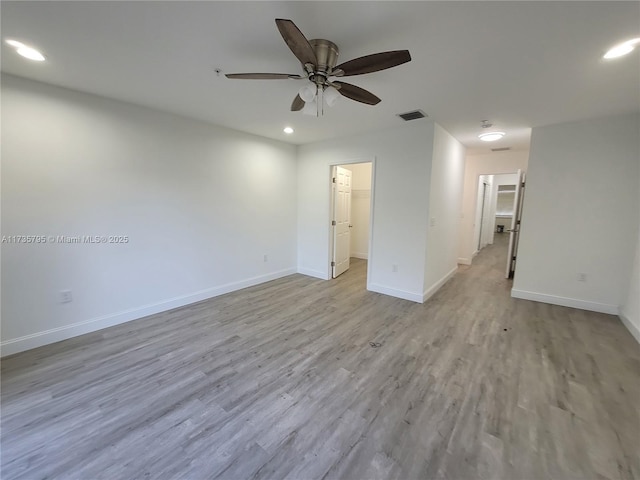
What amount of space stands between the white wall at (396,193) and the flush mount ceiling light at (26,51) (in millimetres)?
3490

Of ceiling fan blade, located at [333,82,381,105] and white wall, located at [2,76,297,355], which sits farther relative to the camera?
white wall, located at [2,76,297,355]

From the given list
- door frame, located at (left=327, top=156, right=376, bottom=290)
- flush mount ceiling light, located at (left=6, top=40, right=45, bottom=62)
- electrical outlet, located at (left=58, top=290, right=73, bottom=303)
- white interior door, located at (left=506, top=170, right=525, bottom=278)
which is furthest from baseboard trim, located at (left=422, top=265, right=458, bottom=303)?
flush mount ceiling light, located at (left=6, top=40, right=45, bottom=62)

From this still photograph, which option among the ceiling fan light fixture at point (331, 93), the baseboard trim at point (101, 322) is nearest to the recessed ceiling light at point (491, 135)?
the ceiling fan light fixture at point (331, 93)

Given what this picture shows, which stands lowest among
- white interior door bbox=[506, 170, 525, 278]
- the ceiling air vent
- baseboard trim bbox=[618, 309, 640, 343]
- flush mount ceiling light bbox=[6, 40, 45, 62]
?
baseboard trim bbox=[618, 309, 640, 343]

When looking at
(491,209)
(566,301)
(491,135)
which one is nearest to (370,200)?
(491,135)

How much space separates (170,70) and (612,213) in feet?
17.3

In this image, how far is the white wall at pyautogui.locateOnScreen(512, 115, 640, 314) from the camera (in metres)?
3.28

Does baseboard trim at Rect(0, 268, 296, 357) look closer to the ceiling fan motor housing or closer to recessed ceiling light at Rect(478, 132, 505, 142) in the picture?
the ceiling fan motor housing

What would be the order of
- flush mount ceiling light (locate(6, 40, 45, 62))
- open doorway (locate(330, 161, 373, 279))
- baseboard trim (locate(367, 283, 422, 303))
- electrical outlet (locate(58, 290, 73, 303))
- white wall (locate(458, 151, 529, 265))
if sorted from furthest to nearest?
white wall (locate(458, 151, 529, 265)) → open doorway (locate(330, 161, 373, 279)) → baseboard trim (locate(367, 283, 422, 303)) → electrical outlet (locate(58, 290, 73, 303)) → flush mount ceiling light (locate(6, 40, 45, 62))

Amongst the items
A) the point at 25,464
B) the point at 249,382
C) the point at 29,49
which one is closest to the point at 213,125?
the point at 29,49

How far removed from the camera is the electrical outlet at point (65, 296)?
2.68 m

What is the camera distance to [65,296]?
8.89ft

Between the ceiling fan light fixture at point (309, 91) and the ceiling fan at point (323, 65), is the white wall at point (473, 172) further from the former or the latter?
the ceiling fan light fixture at point (309, 91)

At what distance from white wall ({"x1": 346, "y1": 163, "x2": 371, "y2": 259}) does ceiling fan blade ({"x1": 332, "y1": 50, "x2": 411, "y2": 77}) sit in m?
4.92
